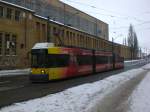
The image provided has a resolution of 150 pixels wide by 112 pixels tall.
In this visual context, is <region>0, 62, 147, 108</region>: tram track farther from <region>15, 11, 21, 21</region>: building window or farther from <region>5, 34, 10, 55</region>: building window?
<region>15, 11, 21, 21</region>: building window

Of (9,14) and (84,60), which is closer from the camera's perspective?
(84,60)

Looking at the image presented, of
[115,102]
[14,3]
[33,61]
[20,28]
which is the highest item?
[14,3]

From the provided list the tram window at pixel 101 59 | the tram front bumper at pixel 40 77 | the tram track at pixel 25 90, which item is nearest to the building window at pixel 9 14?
the tram window at pixel 101 59

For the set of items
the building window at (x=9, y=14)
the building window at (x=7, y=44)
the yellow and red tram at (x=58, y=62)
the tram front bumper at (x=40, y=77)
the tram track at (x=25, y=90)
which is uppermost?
the building window at (x=9, y=14)

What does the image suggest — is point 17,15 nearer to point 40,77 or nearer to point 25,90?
point 40,77

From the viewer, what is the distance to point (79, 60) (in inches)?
1193

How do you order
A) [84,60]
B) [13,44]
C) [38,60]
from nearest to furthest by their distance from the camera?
[38,60], [84,60], [13,44]

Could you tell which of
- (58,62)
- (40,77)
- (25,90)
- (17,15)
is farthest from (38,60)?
(17,15)

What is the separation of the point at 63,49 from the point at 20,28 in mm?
25992

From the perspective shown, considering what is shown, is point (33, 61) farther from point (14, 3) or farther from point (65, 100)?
point (14, 3)

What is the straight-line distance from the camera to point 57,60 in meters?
24.9

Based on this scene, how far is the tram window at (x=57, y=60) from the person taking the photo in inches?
938

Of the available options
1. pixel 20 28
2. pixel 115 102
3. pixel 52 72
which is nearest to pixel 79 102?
pixel 115 102

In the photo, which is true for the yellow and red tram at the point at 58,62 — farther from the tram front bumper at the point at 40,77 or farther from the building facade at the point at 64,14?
the building facade at the point at 64,14
